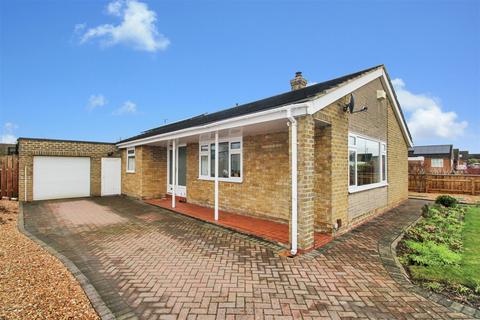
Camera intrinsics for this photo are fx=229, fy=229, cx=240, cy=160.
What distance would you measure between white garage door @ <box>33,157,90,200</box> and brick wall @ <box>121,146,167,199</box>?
123 inches

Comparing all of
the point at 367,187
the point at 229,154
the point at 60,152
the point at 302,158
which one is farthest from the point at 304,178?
the point at 60,152

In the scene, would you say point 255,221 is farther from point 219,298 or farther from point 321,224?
point 219,298

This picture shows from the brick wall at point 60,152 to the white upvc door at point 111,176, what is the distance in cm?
26

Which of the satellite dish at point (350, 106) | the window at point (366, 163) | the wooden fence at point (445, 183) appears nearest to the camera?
the satellite dish at point (350, 106)

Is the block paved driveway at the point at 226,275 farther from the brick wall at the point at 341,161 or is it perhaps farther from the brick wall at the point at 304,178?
the brick wall at the point at 341,161

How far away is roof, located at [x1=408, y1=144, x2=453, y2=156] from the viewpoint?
99.0 ft

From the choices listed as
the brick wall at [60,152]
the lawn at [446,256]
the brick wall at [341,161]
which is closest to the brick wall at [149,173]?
the brick wall at [60,152]

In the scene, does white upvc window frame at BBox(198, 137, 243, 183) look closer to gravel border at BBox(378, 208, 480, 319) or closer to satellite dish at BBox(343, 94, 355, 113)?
satellite dish at BBox(343, 94, 355, 113)

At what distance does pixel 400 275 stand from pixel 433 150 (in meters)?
36.6

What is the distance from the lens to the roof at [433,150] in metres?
30.2

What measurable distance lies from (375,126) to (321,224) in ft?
15.6

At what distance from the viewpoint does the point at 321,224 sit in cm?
605

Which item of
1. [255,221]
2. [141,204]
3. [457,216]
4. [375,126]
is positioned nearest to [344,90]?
[375,126]

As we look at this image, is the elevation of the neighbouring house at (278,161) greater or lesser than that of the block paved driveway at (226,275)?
greater
